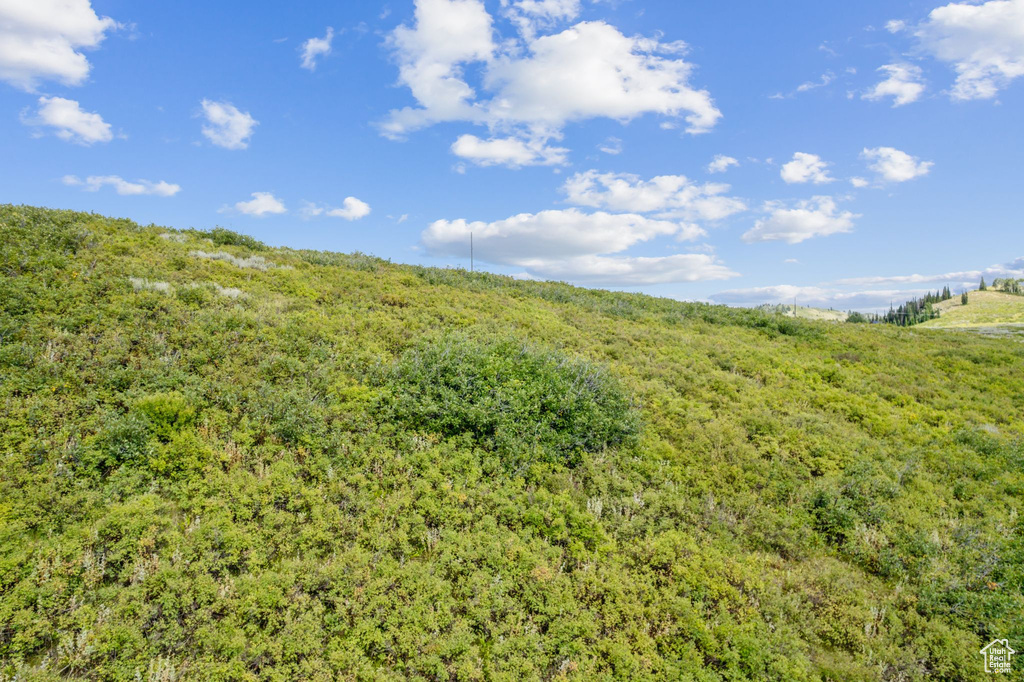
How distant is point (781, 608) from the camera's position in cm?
659

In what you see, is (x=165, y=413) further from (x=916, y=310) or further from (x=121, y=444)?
(x=916, y=310)

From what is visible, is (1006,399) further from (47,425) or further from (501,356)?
(47,425)

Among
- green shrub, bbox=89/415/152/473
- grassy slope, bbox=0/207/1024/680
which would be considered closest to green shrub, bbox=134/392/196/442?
grassy slope, bbox=0/207/1024/680

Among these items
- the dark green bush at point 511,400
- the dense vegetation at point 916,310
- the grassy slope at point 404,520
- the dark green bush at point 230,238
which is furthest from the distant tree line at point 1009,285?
the dark green bush at point 230,238

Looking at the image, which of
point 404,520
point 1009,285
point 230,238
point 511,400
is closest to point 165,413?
point 404,520

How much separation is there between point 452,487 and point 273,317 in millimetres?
7747

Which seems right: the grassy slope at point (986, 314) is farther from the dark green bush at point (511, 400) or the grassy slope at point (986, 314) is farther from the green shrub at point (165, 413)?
the green shrub at point (165, 413)

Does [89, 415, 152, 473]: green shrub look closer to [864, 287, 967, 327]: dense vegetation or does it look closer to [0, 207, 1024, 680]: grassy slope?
[0, 207, 1024, 680]: grassy slope

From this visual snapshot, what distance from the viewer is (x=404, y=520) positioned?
715cm

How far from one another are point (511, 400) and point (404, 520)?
3821 millimetres

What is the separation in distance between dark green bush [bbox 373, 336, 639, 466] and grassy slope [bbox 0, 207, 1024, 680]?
41 centimetres

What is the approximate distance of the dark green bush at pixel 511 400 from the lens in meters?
9.41

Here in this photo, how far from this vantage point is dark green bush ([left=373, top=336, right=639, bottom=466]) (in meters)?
9.41

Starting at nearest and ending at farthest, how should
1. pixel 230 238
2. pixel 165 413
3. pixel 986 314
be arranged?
pixel 165 413
pixel 230 238
pixel 986 314
